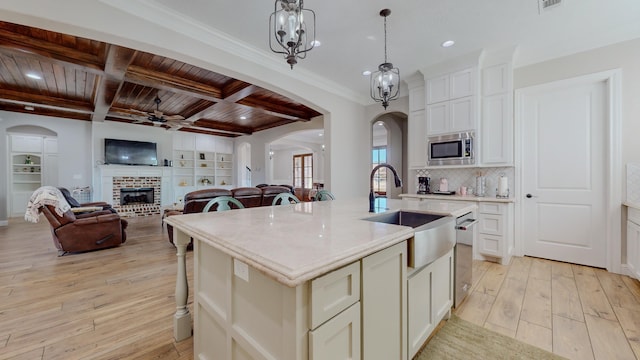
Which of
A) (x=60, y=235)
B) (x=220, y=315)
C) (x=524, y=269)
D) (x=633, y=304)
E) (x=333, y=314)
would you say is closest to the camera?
(x=333, y=314)

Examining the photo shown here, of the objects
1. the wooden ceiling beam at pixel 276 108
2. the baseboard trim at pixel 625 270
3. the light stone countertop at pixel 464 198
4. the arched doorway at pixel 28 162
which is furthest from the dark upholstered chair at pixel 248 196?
the arched doorway at pixel 28 162

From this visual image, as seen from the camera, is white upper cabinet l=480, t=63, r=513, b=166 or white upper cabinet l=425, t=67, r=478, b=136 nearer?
white upper cabinet l=480, t=63, r=513, b=166

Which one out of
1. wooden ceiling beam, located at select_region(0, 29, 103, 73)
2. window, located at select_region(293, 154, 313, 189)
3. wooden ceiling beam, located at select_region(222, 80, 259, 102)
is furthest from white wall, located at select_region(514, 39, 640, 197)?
window, located at select_region(293, 154, 313, 189)

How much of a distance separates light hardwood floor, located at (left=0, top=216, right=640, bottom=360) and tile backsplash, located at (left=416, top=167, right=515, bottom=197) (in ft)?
3.57

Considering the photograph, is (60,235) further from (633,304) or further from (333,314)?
(633,304)

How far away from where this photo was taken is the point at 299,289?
0.79m

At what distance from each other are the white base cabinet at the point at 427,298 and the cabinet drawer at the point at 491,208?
1885 millimetres

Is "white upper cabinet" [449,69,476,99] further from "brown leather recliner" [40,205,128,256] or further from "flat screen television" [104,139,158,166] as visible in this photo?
"flat screen television" [104,139,158,166]

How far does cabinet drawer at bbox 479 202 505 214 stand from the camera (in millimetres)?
3285

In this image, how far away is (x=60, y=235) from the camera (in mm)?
3635

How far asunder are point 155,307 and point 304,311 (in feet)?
7.17

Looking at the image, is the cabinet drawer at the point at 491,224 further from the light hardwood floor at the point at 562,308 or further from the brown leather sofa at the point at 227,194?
the brown leather sofa at the point at 227,194

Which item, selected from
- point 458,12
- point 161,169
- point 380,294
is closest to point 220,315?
point 380,294

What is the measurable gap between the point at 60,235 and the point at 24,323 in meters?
2.19
